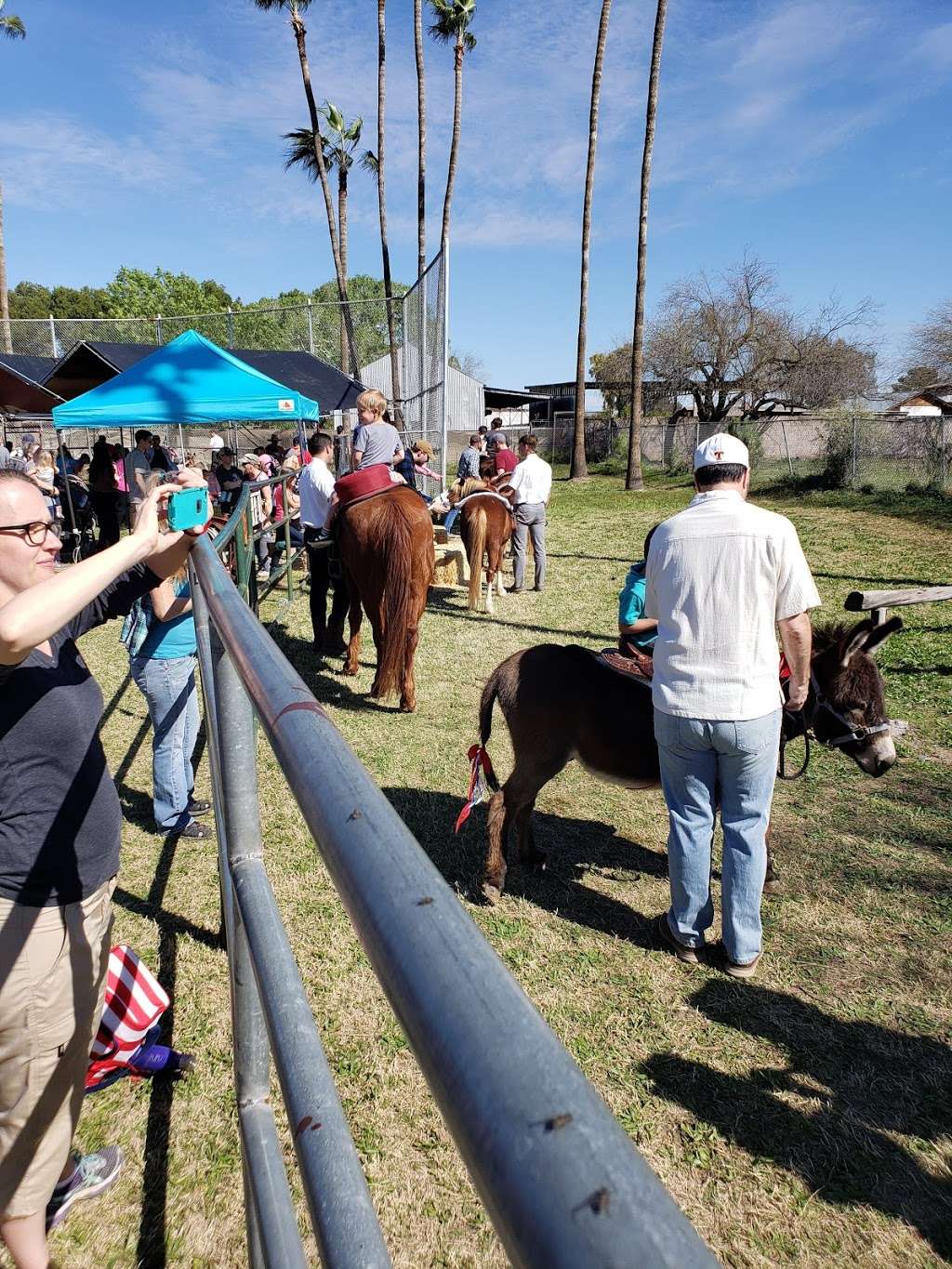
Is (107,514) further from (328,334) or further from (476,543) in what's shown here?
(328,334)

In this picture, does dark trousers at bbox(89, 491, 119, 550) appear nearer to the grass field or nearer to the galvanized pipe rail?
the grass field

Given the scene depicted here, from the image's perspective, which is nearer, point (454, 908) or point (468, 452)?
point (454, 908)

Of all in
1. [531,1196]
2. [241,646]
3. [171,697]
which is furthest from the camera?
[171,697]

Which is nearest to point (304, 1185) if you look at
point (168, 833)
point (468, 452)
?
point (168, 833)

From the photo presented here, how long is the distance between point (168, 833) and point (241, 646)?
12.3ft

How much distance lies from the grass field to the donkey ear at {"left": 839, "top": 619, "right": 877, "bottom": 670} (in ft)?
4.19

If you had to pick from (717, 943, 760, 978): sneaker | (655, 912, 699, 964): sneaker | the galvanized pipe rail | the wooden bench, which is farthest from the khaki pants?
the wooden bench

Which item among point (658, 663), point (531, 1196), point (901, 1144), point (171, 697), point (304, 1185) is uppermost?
point (531, 1196)

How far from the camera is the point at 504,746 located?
6.00 metres

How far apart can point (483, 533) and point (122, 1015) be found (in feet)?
25.3

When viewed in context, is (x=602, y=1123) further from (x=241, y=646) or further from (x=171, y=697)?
(x=171, y=697)

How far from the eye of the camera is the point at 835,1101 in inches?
111

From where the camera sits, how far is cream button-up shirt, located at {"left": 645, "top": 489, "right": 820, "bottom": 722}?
3061 mm

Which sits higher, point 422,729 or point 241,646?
point 241,646
